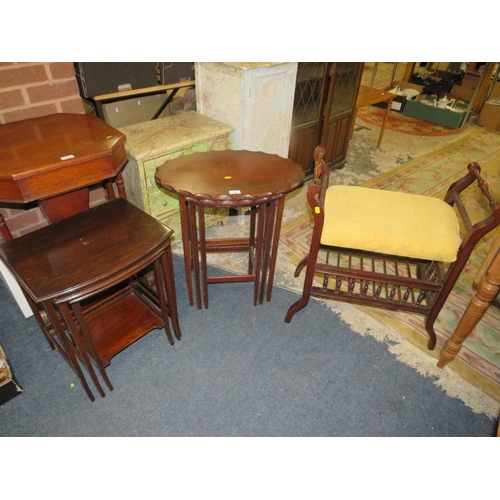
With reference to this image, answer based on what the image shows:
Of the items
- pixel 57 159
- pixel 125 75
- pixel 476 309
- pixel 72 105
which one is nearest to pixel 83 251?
pixel 57 159

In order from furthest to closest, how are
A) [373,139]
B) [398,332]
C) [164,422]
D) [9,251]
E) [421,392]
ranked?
1. [373,139]
2. [398,332]
3. [421,392]
4. [164,422]
5. [9,251]

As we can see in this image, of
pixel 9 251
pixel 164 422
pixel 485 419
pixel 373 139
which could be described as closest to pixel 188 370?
pixel 164 422

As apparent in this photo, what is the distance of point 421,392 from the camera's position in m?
1.81

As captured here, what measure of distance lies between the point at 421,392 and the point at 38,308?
192 centimetres

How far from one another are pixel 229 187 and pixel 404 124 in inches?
161

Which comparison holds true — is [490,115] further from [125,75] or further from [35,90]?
[35,90]

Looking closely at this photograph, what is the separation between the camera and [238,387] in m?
1.80

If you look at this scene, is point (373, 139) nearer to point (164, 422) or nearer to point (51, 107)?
point (51, 107)

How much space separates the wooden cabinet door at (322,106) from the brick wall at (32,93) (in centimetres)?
158

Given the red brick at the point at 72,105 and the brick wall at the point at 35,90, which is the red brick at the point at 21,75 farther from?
the red brick at the point at 72,105

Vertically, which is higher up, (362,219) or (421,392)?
(362,219)

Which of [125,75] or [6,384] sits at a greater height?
[125,75]

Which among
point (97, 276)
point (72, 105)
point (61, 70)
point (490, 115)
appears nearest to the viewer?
point (97, 276)

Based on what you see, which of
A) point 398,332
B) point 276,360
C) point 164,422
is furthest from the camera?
point 398,332
